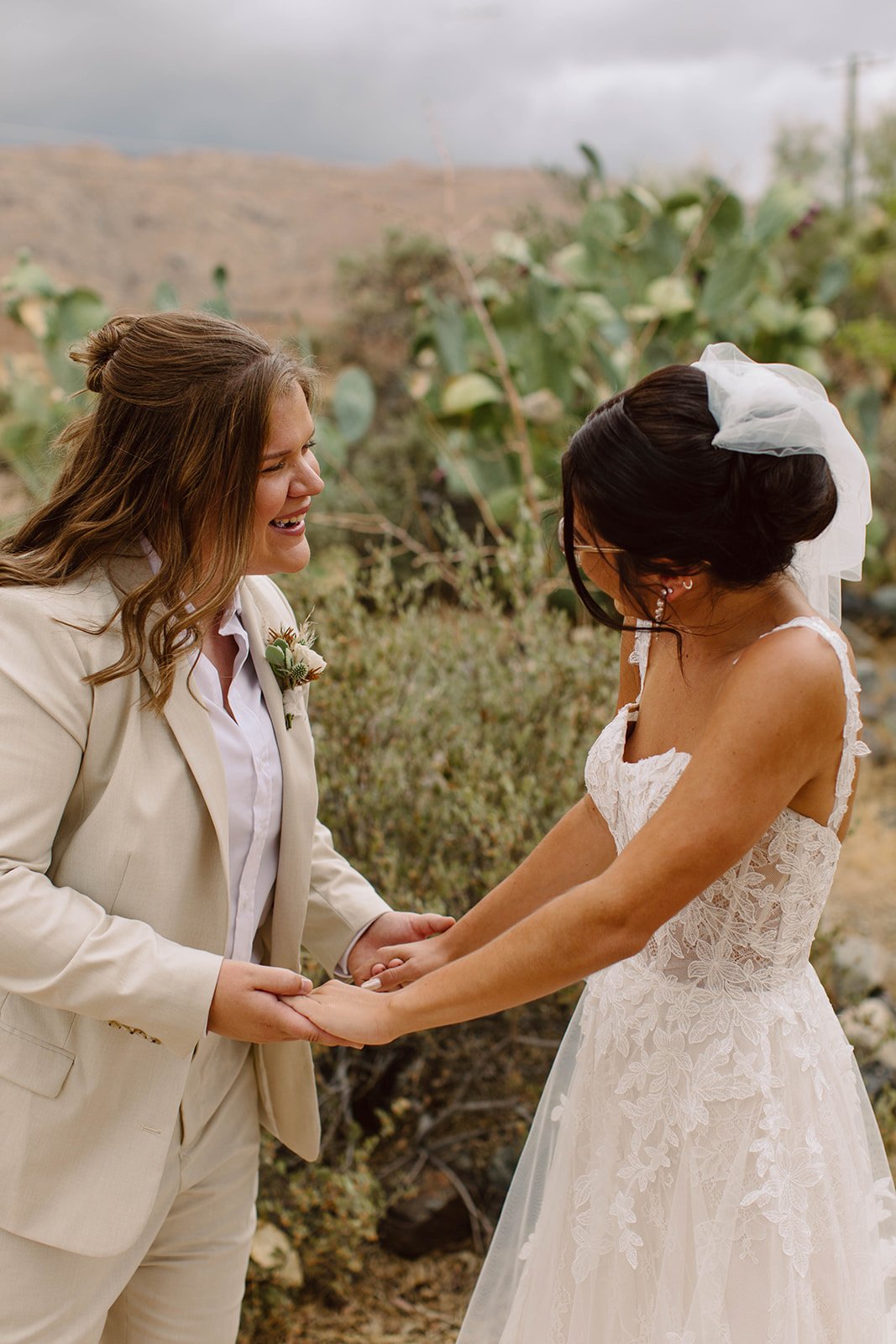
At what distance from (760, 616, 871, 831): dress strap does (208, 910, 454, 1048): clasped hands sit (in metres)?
0.81

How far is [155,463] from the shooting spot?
178cm

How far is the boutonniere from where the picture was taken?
79.4 inches

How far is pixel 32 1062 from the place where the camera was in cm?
177

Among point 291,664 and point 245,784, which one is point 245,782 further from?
point 291,664

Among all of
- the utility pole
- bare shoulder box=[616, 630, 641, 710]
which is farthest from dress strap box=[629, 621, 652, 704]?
the utility pole

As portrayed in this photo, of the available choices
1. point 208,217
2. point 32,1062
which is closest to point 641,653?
point 32,1062

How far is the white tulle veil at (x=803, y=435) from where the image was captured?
1635mm

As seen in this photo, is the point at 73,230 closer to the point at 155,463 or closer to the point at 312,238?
the point at 312,238

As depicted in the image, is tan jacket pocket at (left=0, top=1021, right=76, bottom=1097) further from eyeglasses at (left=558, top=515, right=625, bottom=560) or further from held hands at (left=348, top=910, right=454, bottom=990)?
eyeglasses at (left=558, top=515, right=625, bottom=560)

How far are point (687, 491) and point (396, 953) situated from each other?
44.0 inches

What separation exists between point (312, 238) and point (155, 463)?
1688 centimetres

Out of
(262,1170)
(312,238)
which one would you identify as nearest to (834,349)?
(312,238)

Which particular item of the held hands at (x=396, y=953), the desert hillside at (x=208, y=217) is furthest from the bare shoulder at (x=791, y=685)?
the desert hillside at (x=208, y=217)

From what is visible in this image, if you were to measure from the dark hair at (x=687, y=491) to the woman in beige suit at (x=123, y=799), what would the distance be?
51 centimetres
